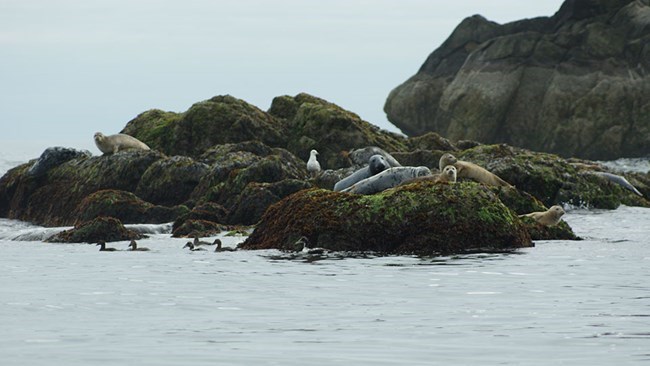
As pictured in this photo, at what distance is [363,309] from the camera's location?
9.65 m

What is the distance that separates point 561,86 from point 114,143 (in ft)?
130

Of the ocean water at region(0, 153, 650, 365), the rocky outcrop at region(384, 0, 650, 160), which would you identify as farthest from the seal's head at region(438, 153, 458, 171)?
the rocky outcrop at region(384, 0, 650, 160)

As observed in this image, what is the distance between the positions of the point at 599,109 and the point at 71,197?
4081 cm

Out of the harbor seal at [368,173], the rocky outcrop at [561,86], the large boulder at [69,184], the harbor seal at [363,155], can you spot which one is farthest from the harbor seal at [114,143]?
the rocky outcrop at [561,86]

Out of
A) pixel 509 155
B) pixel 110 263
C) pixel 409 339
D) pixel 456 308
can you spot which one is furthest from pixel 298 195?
pixel 509 155

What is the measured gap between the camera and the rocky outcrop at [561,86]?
196 ft

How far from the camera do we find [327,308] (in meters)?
9.79

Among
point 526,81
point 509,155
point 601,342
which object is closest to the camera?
point 601,342

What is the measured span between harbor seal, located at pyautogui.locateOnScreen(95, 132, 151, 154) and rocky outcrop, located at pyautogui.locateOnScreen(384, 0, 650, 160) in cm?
3756

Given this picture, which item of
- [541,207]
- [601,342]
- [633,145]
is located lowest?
[601,342]

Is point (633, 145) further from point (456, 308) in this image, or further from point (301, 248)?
point (456, 308)

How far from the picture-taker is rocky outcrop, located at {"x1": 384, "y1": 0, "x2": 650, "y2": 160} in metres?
59.8

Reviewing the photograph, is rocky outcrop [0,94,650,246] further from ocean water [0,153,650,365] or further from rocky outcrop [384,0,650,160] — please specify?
rocky outcrop [384,0,650,160]

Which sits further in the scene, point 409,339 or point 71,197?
point 71,197
